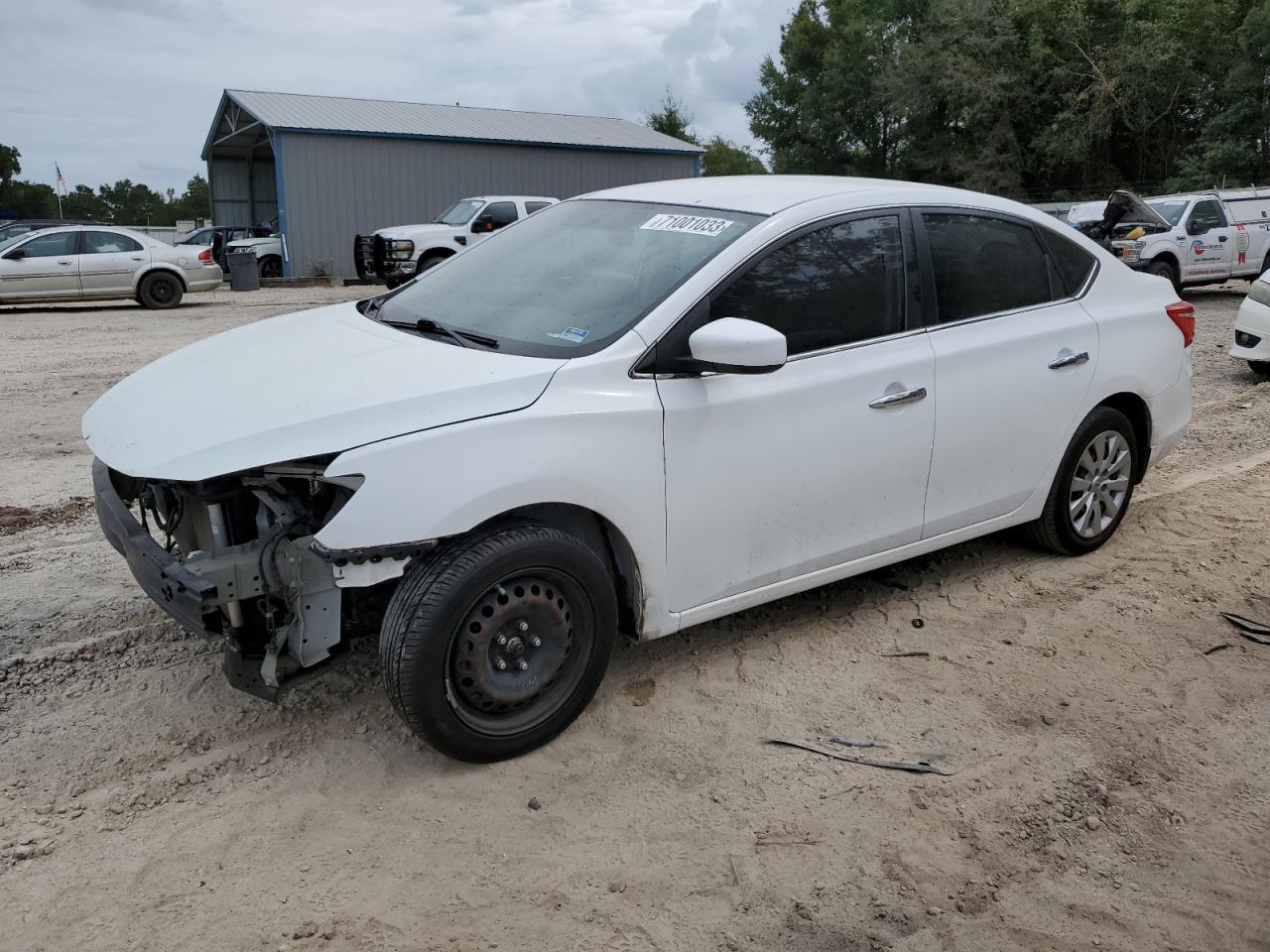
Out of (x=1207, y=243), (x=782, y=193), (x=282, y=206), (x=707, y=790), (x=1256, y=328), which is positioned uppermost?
(x=782, y=193)

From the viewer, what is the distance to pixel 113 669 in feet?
12.8

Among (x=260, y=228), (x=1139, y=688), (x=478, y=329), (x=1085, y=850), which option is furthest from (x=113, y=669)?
(x=260, y=228)

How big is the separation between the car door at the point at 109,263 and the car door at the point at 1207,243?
16073 mm

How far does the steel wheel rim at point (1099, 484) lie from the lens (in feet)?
16.1

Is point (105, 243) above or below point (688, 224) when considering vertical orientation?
below

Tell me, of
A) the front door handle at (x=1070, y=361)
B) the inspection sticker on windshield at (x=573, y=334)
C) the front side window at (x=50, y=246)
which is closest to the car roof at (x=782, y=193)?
the front door handle at (x=1070, y=361)

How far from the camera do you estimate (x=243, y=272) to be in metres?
23.1

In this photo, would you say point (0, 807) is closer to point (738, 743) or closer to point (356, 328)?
point (356, 328)

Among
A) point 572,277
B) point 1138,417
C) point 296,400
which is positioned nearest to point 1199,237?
point 1138,417

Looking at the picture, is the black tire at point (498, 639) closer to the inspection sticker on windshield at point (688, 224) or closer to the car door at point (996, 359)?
the inspection sticker on windshield at point (688, 224)

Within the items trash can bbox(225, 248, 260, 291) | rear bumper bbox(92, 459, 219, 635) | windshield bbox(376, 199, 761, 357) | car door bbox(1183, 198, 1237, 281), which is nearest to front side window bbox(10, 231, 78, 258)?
trash can bbox(225, 248, 260, 291)

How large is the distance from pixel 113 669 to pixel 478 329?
1.78 meters

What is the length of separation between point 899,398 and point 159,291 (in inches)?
637

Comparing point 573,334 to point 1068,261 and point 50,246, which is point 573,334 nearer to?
point 1068,261
